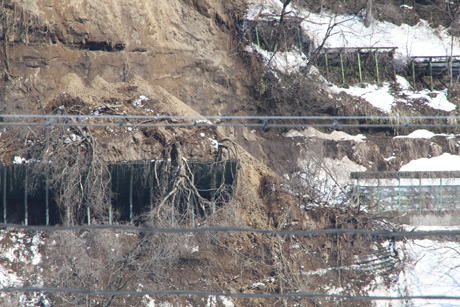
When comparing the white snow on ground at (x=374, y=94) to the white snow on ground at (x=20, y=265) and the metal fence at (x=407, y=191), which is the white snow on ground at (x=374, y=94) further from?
the white snow on ground at (x=20, y=265)

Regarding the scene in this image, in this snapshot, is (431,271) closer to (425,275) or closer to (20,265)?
(425,275)

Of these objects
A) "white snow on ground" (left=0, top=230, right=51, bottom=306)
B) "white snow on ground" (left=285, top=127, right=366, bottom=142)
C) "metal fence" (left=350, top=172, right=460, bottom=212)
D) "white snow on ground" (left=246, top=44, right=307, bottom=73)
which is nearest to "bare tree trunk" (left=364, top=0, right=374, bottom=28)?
"white snow on ground" (left=246, top=44, right=307, bottom=73)

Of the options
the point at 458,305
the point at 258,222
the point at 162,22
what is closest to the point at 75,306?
the point at 258,222

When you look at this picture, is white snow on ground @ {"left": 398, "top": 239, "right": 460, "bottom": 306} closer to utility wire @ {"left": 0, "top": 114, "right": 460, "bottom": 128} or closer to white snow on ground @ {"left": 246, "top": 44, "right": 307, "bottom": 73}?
utility wire @ {"left": 0, "top": 114, "right": 460, "bottom": 128}

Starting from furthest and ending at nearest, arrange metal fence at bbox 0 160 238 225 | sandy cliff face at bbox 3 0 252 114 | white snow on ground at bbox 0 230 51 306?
sandy cliff face at bbox 3 0 252 114 < metal fence at bbox 0 160 238 225 < white snow on ground at bbox 0 230 51 306

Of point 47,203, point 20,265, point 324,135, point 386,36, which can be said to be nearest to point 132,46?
point 47,203

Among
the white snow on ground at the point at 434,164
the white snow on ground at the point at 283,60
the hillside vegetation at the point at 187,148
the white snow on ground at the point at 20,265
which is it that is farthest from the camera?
the white snow on ground at the point at 283,60

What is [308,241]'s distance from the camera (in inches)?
623

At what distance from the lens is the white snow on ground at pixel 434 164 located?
1962cm

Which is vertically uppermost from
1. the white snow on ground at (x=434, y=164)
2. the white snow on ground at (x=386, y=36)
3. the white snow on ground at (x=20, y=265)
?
the white snow on ground at (x=386, y=36)

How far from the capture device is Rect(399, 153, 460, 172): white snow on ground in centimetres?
1962

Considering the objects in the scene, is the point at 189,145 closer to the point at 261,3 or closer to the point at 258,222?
the point at 258,222

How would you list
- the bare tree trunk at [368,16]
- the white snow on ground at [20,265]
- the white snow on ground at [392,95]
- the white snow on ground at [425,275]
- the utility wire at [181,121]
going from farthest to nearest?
1. the bare tree trunk at [368,16]
2. the white snow on ground at [392,95]
3. the white snow on ground at [425,275]
4. the white snow on ground at [20,265]
5. the utility wire at [181,121]

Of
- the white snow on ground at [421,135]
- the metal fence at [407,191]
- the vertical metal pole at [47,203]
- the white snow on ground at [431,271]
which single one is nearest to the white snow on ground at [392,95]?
the white snow on ground at [421,135]
